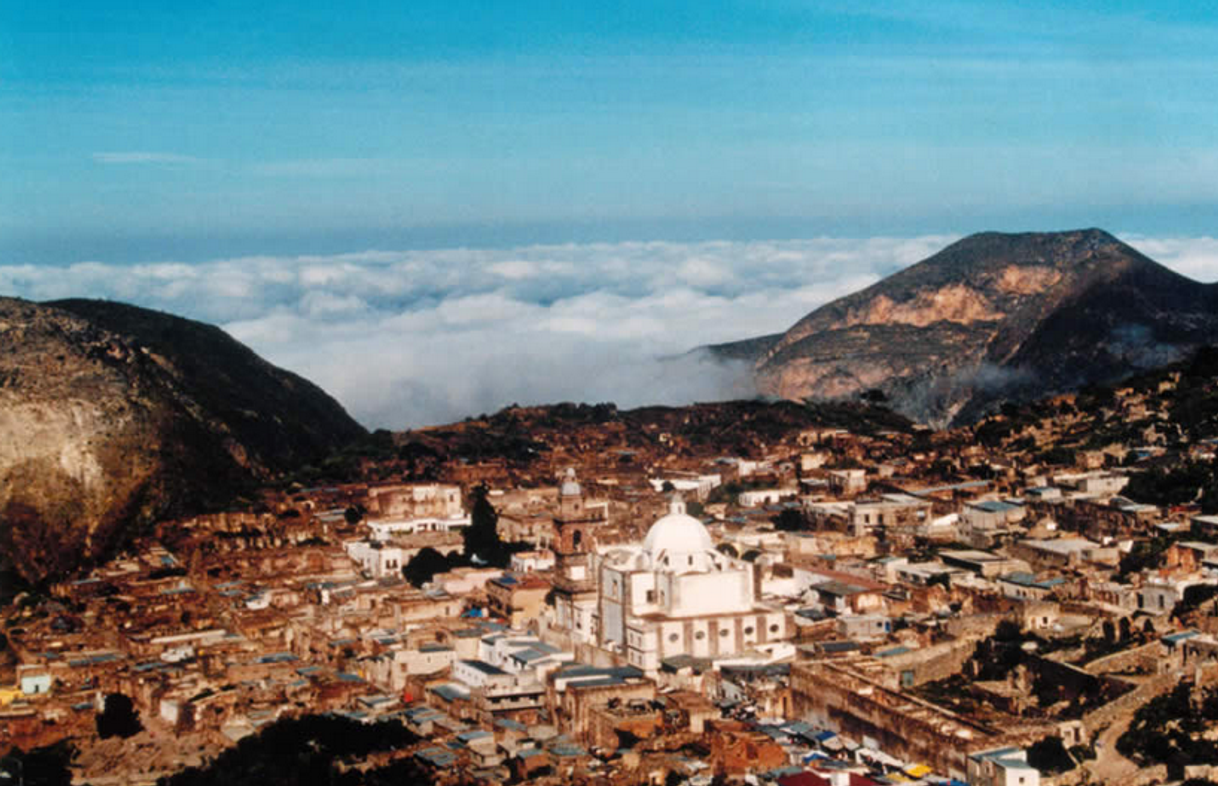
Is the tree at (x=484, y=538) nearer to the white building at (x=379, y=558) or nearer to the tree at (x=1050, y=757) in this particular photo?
the white building at (x=379, y=558)

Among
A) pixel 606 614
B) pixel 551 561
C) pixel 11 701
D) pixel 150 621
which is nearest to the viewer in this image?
pixel 11 701

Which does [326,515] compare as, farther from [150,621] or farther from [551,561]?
[150,621]

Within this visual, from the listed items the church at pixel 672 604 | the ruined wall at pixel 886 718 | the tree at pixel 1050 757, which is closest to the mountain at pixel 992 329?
the church at pixel 672 604

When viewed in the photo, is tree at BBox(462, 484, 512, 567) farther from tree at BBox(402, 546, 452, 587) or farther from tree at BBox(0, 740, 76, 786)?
tree at BBox(0, 740, 76, 786)

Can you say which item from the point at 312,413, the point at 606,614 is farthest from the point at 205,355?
the point at 606,614

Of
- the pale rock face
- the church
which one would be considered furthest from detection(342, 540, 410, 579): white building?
the pale rock face

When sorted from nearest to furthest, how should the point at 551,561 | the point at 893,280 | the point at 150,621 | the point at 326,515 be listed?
the point at 150,621, the point at 551,561, the point at 326,515, the point at 893,280
